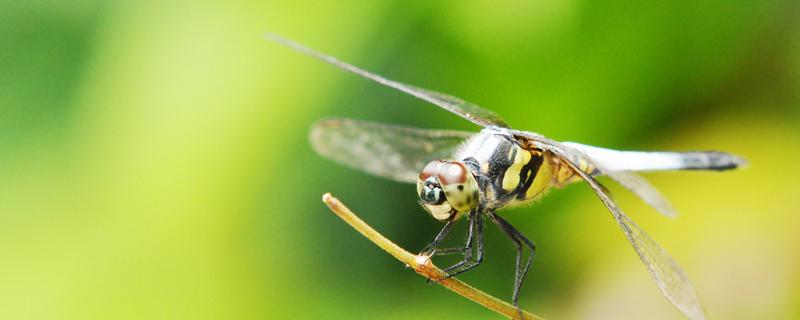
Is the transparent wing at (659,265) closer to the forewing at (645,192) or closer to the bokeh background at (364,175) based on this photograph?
the forewing at (645,192)

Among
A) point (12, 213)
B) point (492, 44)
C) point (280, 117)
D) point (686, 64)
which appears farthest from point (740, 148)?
point (12, 213)

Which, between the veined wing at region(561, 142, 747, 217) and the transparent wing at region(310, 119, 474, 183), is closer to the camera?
the veined wing at region(561, 142, 747, 217)

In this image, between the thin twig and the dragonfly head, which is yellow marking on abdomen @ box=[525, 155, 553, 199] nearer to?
the dragonfly head

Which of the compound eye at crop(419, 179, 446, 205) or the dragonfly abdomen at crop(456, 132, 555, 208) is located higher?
the dragonfly abdomen at crop(456, 132, 555, 208)

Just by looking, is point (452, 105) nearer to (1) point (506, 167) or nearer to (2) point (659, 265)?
(1) point (506, 167)

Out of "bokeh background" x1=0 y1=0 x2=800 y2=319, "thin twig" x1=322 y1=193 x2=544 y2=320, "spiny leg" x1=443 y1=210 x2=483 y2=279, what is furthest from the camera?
"bokeh background" x1=0 y1=0 x2=800 y2=319

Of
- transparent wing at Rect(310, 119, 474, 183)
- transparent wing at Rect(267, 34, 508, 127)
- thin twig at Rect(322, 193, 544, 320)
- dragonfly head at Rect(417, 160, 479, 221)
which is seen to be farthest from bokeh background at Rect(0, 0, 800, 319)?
thin twig at Rect(322, 193, 544, 320)

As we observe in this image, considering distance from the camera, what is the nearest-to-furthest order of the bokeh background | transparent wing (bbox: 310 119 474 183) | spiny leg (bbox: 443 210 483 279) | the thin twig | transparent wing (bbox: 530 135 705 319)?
the thin twig
transparent wing (bbox: 530 135 705 319)
spiny leg (bbox: 443 210 483 279)
transparent wing (bbox: 310 119 474 183)
the bokeh background

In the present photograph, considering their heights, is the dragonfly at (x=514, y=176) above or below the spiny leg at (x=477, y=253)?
above

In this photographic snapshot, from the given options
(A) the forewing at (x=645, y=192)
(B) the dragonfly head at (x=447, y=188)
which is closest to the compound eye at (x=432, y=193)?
(B) the dragonfly head at (x=447, y=188)
